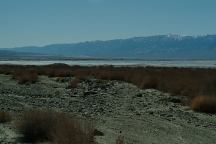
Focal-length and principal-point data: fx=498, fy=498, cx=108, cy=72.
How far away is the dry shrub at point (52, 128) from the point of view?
10211 mm

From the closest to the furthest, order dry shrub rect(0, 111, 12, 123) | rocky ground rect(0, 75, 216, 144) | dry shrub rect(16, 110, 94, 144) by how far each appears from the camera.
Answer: dry shrub rect(16, 110, 94, 144) < rocky ground rect(0, 75, 216, 144) < dry shrub rect(0, 111, 12, 123)

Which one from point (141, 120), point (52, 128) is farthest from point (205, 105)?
point (52, 128)

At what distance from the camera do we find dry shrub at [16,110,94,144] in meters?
10.2

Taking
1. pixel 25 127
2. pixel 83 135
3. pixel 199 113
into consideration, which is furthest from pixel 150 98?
pixel 83 135

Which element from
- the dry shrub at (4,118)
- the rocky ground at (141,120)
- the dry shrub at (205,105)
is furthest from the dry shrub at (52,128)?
the dry shrub at (205,105)

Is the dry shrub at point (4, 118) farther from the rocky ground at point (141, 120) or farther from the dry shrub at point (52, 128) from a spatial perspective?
the dry shrub at point (52, 128)

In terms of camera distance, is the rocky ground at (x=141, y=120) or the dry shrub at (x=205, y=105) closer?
the rocky ground at (x=141, y=120)

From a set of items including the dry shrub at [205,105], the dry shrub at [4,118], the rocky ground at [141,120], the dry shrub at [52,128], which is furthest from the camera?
the dry shrub at [205,105]

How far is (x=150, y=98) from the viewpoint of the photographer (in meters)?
26.3

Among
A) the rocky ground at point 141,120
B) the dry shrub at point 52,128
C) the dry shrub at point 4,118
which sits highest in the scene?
the dry shrub at point 52,128

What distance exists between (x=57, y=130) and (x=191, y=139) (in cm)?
443

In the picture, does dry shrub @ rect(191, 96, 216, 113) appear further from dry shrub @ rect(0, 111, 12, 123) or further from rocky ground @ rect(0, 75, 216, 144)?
dry shrub @ rect(0, 111, 12, 123)

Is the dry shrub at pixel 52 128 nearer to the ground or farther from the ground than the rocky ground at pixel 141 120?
farther from the ground

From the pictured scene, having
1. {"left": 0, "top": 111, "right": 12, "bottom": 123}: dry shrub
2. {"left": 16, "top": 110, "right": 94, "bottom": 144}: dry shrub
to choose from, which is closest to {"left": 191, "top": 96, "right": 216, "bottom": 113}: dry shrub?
{"left": 0, "top": 111, "right": 12, "bottom": 123}: dry shrub
